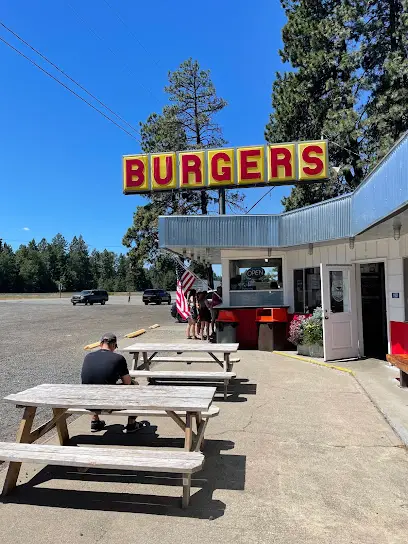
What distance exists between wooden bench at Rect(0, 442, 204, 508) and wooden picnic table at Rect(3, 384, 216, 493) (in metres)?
0.31

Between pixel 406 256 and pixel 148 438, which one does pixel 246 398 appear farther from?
pixel 406 256

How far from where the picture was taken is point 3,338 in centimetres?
1527

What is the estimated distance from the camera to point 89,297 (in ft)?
150

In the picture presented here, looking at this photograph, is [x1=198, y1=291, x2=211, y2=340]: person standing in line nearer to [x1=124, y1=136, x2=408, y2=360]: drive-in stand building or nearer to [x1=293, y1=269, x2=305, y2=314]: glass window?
[x1=124, y1=136, x2=408, y2=360]: drive-in stand building

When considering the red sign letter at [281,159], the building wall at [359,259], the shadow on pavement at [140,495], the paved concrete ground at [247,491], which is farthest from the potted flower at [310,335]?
the shadow on pavement at [140,495]

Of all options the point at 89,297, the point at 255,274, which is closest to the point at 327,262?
the point at 255,274

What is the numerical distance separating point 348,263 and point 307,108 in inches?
610

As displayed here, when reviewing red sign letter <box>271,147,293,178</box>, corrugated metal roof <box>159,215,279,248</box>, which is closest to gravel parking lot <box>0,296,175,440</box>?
corrugated metal roof <box>159,215,279,248</box>

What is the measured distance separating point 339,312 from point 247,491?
700 cm

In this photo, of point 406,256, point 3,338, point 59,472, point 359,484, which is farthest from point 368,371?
point 3,338

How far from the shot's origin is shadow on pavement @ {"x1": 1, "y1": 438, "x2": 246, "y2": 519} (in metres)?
3.47

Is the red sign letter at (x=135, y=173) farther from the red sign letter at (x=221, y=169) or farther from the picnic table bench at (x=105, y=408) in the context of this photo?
the picnic table bench at (x=105, y=408)

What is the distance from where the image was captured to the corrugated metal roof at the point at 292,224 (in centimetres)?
666

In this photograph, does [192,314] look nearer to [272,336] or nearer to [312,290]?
[272,336]
